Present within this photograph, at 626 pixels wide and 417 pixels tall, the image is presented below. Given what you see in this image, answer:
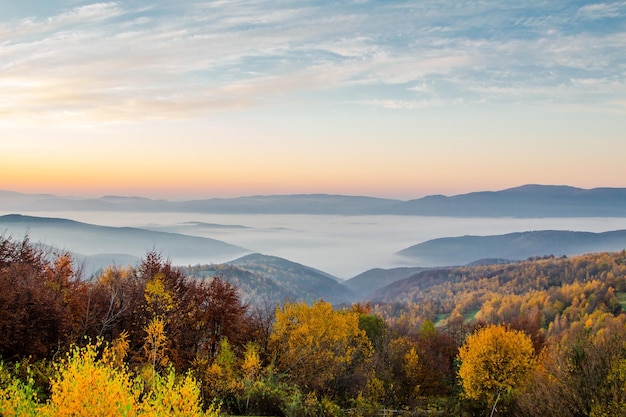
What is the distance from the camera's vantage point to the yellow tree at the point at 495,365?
150ft

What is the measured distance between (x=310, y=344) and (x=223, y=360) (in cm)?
1040

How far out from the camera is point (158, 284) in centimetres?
3612

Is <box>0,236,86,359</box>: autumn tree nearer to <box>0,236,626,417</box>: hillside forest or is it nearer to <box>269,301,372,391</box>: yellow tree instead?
<box>0,236,626,417</box>: hillside forest

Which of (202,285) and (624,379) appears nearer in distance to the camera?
(624,379)

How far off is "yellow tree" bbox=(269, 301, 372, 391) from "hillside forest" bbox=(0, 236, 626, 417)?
0.12 metres

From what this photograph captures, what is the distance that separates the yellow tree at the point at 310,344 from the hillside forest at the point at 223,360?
4.6 inches

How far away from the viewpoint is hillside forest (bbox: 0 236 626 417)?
18.8 meters

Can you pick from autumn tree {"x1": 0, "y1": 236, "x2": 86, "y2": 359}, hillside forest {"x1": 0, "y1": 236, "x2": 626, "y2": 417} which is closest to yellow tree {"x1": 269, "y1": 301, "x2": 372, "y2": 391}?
hillside forest {"x1": 0, "y1": 236, "x2": 626, "y2": 417}

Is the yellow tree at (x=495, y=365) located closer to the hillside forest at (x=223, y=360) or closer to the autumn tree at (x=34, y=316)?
the hillside forest at (x=223, y=360)

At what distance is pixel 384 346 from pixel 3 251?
3661 centimetres

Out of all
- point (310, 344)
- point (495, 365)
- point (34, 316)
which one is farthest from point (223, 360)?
point (495, 365)

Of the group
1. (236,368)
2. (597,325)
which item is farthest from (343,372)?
(597,325)

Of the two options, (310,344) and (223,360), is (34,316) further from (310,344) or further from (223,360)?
(310,344)

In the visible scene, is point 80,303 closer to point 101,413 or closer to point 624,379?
point 101,413
